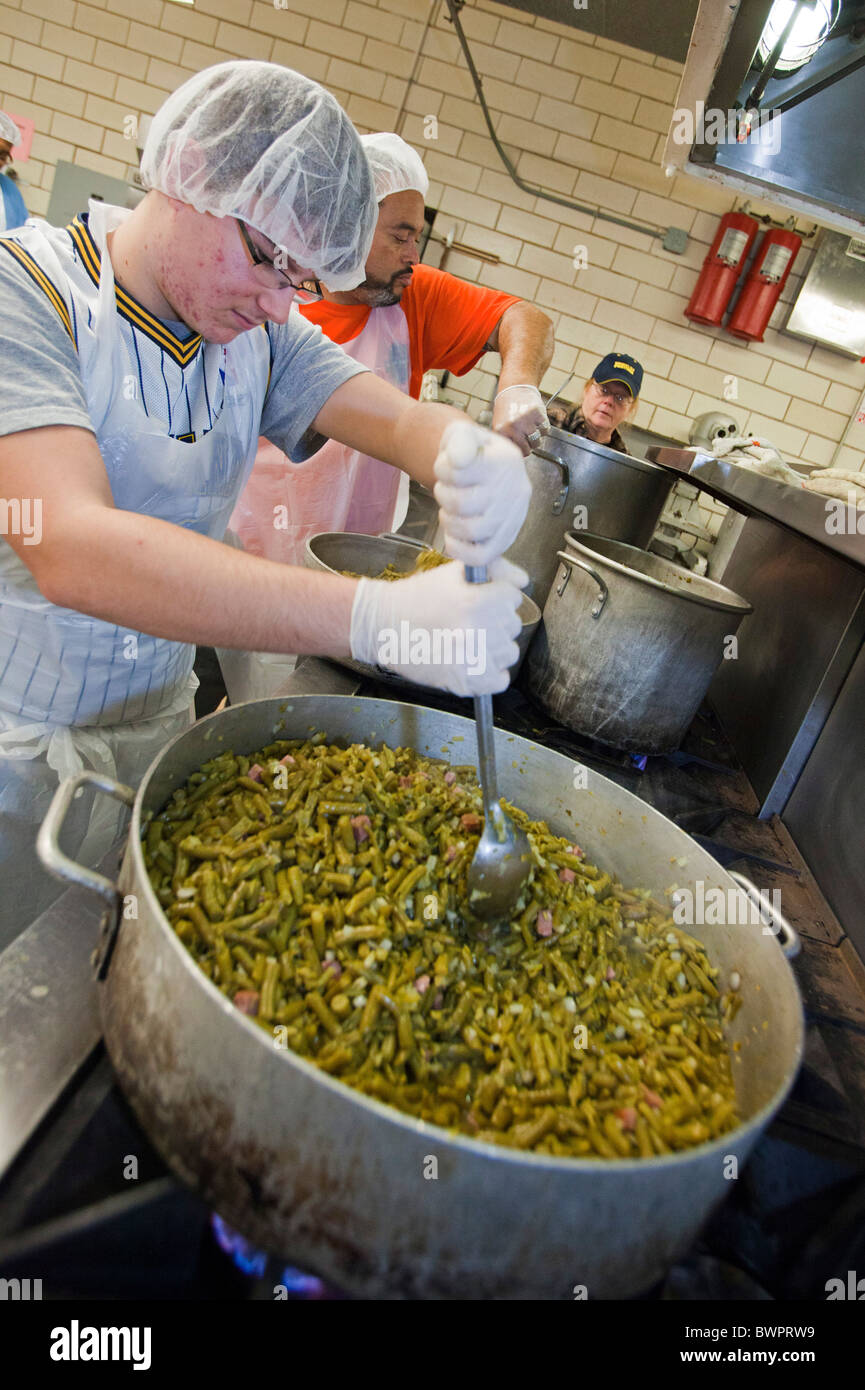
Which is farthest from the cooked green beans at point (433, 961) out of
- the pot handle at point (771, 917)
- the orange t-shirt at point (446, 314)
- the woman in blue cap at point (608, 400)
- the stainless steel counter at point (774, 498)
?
the woman in blue cap at point (608, 400)

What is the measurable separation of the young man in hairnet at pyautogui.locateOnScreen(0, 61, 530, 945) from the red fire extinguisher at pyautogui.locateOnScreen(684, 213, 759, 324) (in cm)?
407

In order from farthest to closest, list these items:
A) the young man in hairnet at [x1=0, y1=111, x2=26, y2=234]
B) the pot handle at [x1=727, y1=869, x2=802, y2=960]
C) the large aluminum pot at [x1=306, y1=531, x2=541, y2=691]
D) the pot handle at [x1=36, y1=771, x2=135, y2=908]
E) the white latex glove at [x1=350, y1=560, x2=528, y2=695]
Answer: the young man in hairnet at [x1=0, y1=111, x2=26, y2=234], the large aluminum pot at [x1=306, y1=531, x2=541, y2=691], the white latex glove at [x1=350, y1=560, x2=528, y2=695], the pot handle at [x1=727, y1=869, x2=802, y2=960], the pot handle at [x1=36, y1=771, x2=135, y2=908]

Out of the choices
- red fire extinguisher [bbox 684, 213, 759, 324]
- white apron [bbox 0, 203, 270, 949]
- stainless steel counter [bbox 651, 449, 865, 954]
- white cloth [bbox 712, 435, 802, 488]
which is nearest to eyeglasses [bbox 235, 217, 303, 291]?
white apron [bbox 0, 203, 270, 949]

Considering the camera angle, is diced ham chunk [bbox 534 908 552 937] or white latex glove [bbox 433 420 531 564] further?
diced ham chunk [bbox 534 908 552 937]

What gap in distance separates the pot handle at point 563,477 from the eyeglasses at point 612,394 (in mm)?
Answer: 2017

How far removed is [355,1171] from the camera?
56cm

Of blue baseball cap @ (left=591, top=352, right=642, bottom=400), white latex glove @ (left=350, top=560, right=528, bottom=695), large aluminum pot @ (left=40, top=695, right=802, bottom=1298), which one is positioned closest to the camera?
large aluminum pot @ (left=40, top=695, right=802, bottom=1298)

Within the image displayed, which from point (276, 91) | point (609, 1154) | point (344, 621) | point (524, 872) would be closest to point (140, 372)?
point (276, 91)

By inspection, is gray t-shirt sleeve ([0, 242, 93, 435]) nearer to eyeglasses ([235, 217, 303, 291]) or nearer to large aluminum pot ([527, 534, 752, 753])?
eyeglasses ([235, 217, 303, 291])

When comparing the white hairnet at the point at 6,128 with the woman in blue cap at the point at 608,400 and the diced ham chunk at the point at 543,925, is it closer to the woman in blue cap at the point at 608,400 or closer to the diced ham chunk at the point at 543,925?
the woman in blue cap at the point at 608,400

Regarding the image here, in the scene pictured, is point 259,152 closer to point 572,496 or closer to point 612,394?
point 572,496

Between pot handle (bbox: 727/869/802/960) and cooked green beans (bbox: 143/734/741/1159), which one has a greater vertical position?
pot handle (bbox: 727/869/802/960)

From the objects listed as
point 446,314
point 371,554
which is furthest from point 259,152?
point 446,314

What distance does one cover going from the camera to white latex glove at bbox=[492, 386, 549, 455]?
1680 millimetres
